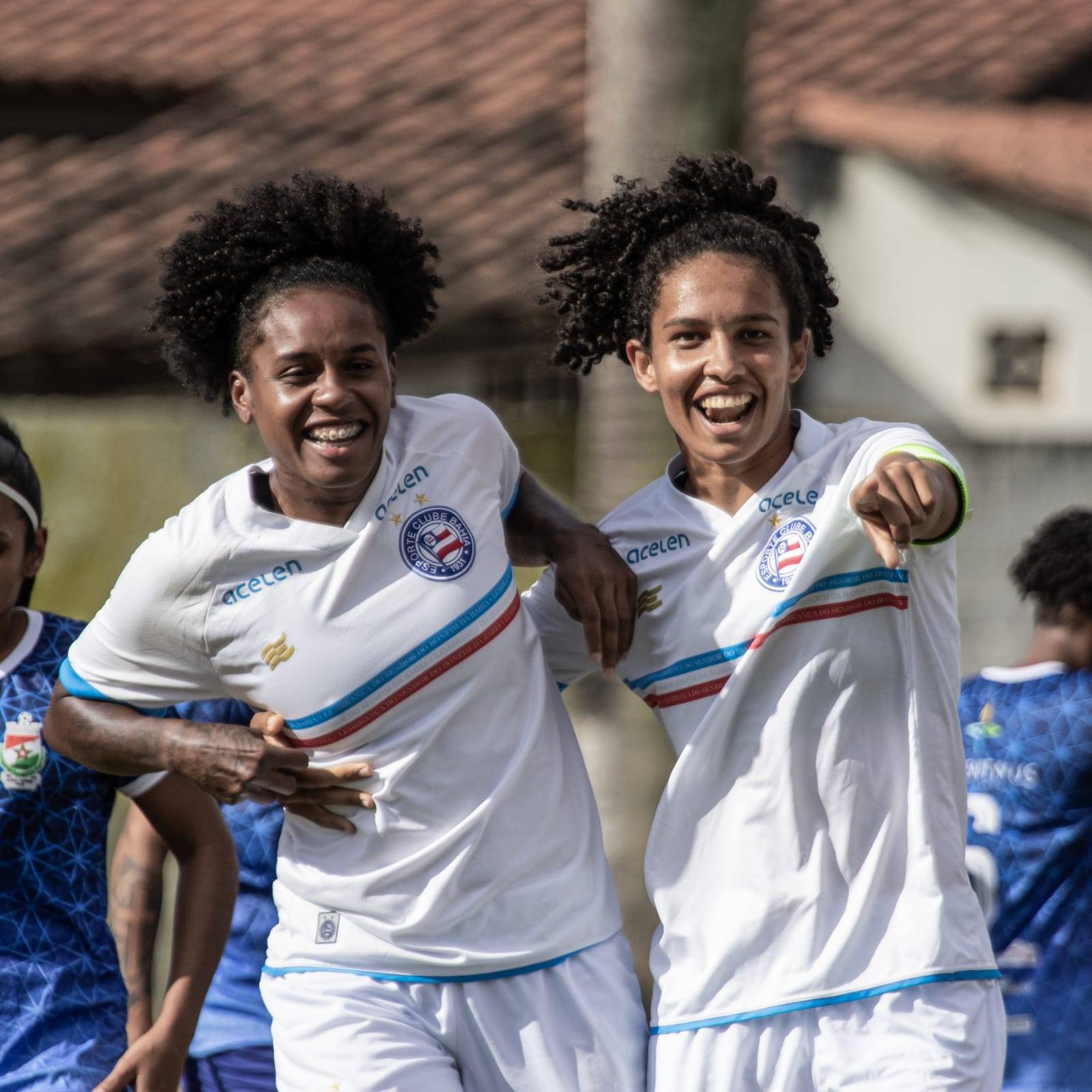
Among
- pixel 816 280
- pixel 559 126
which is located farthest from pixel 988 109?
pixel 816 280

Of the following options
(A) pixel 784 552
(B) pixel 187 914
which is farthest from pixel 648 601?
(B) pixel 187 914

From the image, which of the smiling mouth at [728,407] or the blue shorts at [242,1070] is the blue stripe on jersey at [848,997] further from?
the blue shorts at [242,1070]

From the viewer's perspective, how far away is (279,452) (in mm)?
3479

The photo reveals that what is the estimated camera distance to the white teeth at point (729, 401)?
11.2 feet

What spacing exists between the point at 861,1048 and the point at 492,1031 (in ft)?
2.21

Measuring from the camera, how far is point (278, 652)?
3.36 m

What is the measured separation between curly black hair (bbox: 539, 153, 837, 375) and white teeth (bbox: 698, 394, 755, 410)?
10.5 inches

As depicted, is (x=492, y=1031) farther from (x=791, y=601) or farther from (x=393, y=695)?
(x=791, y=601)

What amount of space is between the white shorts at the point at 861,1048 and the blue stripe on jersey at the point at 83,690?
1.20 meters

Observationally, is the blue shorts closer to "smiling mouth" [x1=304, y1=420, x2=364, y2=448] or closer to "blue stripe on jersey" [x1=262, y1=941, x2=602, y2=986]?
"blue stripe on jersey" [x1=262, y1=941, x2=602, y2=986]

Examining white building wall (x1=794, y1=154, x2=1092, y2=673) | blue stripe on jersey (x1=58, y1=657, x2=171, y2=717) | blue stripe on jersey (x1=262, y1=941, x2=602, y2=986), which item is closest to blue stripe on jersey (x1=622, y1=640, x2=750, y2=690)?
blue stripe on jersey (x1=262, y1=941, x2=602, y2=986)

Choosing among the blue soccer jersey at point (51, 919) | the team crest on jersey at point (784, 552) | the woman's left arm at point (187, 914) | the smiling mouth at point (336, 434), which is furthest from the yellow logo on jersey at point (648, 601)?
the blue soccer jersey at point (51, 919)

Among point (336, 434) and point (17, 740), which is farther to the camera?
point (17, 740)

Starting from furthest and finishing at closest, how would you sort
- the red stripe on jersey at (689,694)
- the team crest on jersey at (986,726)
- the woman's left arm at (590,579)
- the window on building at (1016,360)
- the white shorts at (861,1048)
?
the window on building at (1016,360) → the team crest on jersey at (986,726) → the woman's left arm at (590,579) → the red stripe on jersey at (689,694) → the white shorts at (861,1048)
